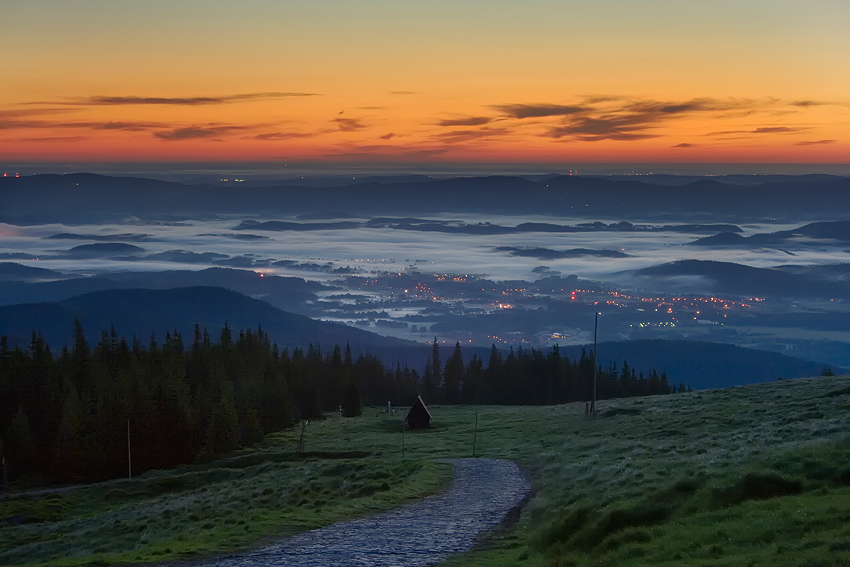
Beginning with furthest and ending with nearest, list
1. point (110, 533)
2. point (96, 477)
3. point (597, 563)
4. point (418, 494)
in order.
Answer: point (96, 477), point (110, 533), point (418, 494), point (597, 563)

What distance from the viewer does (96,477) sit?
77.0 metres

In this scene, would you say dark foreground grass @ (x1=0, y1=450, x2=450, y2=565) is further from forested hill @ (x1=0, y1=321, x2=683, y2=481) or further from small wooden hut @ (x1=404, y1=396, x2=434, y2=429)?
forested hill @ (x1=0, y1=321, x2=683, y2=481)

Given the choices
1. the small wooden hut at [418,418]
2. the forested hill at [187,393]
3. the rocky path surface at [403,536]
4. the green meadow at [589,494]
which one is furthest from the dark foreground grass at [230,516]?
the forested hill at [187,393]

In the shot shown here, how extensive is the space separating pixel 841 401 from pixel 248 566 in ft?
101

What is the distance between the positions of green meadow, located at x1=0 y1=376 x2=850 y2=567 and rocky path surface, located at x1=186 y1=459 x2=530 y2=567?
0.84 m

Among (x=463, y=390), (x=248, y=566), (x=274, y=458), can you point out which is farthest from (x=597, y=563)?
(x=463, y=390)

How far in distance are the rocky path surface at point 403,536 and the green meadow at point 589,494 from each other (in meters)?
0.84

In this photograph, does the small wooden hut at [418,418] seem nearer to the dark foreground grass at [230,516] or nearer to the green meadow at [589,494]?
the green meadow at [589,494]

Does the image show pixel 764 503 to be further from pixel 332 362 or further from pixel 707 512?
pixel 332 362

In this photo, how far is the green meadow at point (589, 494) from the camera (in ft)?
59.3

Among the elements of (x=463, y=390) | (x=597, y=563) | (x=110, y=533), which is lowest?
(x=463, y=390)

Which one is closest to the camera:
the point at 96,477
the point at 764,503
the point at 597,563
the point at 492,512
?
the point at 597,563

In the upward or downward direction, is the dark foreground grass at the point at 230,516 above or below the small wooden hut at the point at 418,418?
above

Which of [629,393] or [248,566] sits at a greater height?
[248,566]
